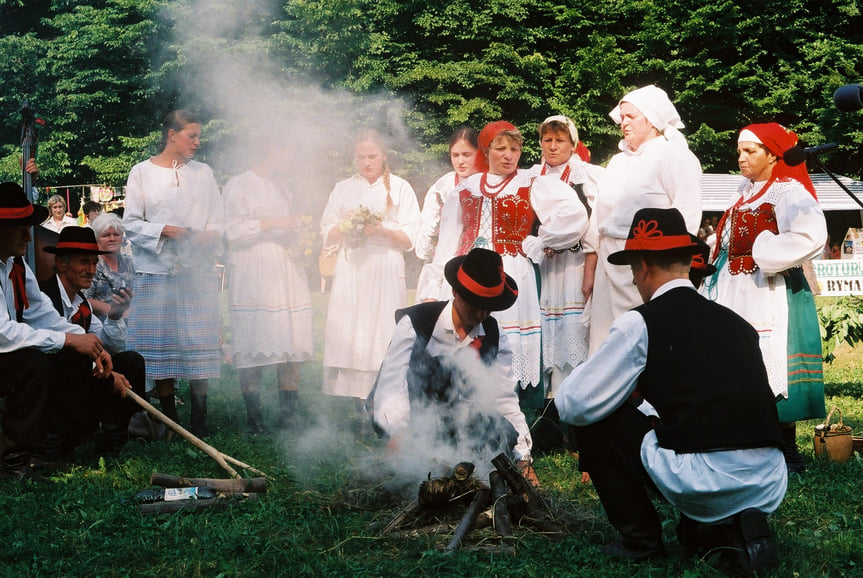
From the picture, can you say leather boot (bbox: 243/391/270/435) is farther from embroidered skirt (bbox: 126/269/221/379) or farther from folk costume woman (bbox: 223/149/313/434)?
embroidered skirt (bbox: 126/269/221/379)

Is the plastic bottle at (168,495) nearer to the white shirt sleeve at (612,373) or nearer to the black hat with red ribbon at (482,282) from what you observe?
the black hat with red ribbon at (482,282)

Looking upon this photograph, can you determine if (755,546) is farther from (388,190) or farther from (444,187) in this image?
(388,190)

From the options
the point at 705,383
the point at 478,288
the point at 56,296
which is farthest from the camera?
the point at 56,296

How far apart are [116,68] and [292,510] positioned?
231 inches

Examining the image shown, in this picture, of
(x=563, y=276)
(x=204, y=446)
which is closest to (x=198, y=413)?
(x=204, y=446)

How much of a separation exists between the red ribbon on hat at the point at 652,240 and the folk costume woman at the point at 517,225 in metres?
2.21

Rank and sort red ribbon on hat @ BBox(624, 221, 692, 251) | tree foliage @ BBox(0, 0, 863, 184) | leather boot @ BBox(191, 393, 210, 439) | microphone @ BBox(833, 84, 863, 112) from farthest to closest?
tree foliage @ BBox(0, 0, 863, 184)
leather boot @ BBox(191, 393, 210, 439)
microphone @ BBox(833, 84, 863, 112)
red ribbon on hat @ BBox(624, 221, 692, 251)

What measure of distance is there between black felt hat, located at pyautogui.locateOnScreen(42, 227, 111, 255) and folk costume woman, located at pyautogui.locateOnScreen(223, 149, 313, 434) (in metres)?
1.20

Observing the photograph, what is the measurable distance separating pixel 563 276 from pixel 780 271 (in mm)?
1409

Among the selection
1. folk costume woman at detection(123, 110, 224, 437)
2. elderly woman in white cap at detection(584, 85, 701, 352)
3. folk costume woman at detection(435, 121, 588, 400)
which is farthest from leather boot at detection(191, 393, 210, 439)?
elderly woman in white cap at detection(584, 85, 701, 352)

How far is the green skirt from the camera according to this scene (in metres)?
5.32

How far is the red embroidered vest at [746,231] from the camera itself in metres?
5.42

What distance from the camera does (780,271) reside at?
5332 mm

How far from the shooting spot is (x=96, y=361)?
512cm
